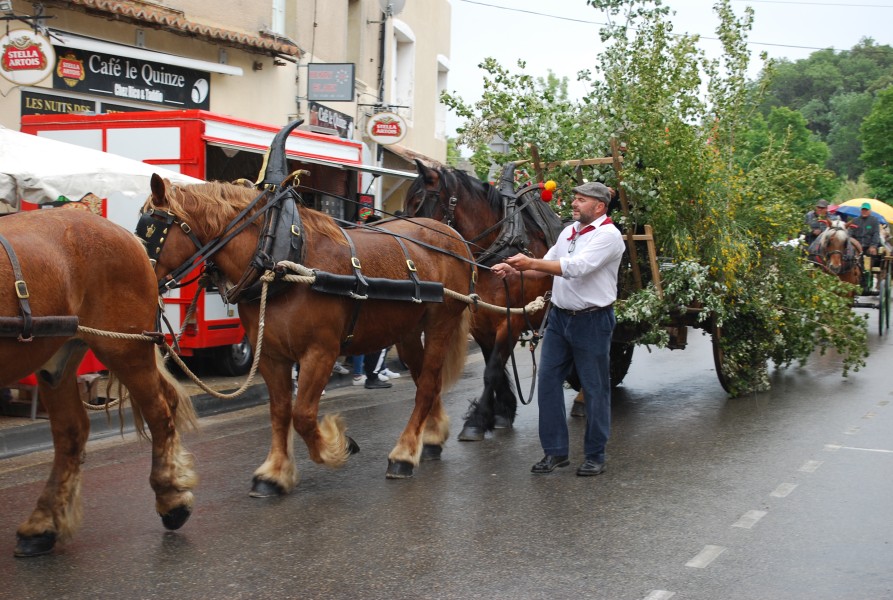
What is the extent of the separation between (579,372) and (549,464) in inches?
25.9

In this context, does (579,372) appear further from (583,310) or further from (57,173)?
(57,173)

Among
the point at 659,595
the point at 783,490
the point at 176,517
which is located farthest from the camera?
the point at 783,490

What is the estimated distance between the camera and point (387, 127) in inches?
731

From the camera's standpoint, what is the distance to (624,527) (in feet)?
17.9

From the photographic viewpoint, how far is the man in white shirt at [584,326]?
259 inches

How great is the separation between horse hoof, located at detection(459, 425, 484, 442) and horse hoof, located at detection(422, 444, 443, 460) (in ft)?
2.35

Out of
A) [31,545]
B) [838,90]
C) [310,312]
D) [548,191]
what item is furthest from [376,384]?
[838,90]

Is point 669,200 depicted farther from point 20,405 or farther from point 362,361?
point 20,405

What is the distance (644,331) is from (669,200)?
4.02ft

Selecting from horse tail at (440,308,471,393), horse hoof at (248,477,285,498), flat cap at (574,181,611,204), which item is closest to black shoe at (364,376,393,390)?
horse tail at (440,308,471,393)

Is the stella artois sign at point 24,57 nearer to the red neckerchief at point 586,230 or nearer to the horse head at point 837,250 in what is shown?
the red neckerchief at point 586,230

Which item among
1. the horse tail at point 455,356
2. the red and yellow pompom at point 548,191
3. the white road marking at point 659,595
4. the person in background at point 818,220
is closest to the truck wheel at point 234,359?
the red and yellow pompom at point 548,191

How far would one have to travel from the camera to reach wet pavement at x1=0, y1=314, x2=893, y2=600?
14.8 ft

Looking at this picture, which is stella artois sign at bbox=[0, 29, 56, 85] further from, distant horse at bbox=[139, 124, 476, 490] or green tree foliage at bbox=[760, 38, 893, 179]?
green tree foliage at bbox=[760, 38, 893, 179]
